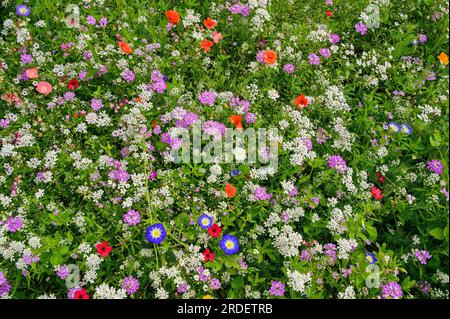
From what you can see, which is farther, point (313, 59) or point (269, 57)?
point (313, 59)

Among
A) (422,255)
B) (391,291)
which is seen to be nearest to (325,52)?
(422,255)

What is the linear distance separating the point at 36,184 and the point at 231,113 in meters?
1.78

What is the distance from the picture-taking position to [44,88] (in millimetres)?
Result: 3939

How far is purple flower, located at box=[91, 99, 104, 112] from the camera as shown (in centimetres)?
388

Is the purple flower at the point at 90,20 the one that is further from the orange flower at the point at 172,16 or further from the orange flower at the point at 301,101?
the orange flower at the point at 301,101

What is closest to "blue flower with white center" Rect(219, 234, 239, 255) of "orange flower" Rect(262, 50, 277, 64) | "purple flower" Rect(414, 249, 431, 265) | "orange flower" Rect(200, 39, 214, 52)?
"purple flower" Rect(414, 249, 431, 265)

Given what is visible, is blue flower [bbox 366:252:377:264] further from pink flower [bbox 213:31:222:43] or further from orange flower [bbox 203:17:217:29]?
orange flower [bbox 203:17:217:29]

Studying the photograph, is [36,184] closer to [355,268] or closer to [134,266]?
[134,266]

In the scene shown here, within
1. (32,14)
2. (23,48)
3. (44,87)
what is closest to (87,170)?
(44,87)

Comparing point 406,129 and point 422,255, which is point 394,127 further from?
point 422,255

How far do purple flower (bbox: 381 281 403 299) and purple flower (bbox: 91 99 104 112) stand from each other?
278cm

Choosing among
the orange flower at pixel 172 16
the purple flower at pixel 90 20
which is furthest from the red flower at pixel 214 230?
the purple flower at pixel 90 20

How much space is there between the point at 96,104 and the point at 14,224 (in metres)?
1.25

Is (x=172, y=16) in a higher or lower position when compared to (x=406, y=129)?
higher
